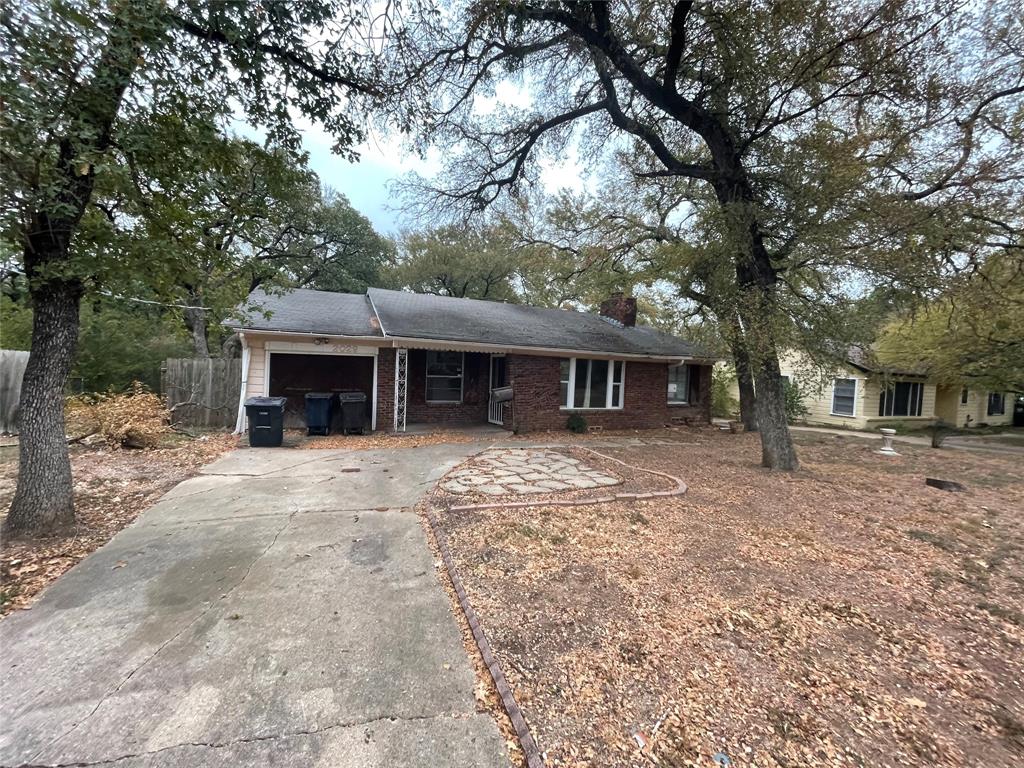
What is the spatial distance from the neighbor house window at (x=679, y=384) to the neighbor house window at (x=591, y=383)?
282 cm

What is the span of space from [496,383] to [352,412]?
4234 mm

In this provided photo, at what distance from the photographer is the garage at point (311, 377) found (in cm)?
1072

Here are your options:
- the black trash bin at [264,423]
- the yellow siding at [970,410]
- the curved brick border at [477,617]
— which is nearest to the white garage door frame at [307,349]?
the black trash bin at [264,423]

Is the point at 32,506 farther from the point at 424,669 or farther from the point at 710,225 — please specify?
the point at 710,225

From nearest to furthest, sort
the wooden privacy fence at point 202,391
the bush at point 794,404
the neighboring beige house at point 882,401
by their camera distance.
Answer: the wooden privacy fence at point 202,391, the neighboring beige house at point 882,401, the bush at point 794,404

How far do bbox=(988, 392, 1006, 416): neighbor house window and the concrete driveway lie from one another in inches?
1187

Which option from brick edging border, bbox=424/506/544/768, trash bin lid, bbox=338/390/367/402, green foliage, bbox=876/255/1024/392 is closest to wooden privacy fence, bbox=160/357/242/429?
trash bin lid, bbox=338/390/367/402

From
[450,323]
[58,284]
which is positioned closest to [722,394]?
[450,323]

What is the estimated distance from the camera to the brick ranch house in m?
9.62

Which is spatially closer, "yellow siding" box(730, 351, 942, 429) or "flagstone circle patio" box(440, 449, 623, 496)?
"flagstone circle patio" box(440, 449, 623, 496)

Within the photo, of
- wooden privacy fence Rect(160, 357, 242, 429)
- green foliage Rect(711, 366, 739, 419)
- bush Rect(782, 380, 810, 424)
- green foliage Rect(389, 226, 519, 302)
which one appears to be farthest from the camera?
green foliage Rect(389, 226, 519, 302)

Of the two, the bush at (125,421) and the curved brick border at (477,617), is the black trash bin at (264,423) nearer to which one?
the bush at (125,421)

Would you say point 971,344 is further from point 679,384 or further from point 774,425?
point 774,425

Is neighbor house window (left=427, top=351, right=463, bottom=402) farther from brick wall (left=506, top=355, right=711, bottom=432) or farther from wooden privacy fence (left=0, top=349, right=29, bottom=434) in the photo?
wooden privacy fence (left=0, top=349, right=29, bottom=434)
